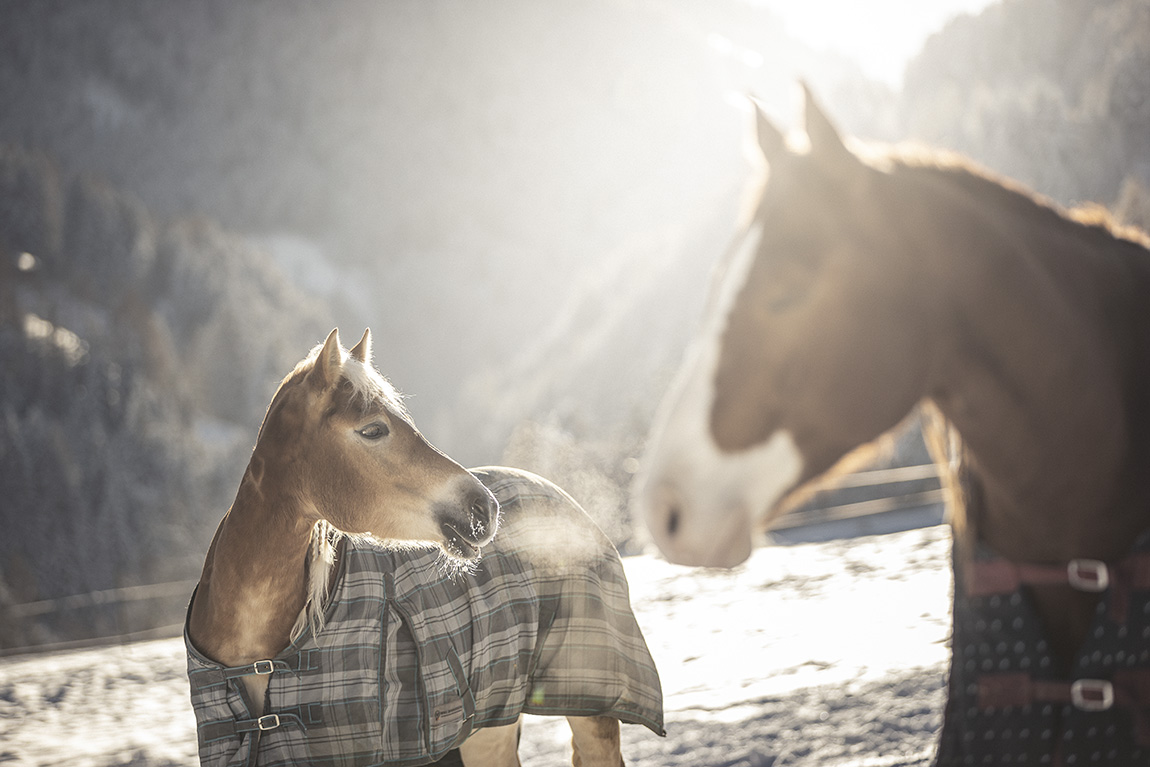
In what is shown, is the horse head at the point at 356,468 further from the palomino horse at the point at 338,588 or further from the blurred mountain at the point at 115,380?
the blurred mountain at the point at 115,380

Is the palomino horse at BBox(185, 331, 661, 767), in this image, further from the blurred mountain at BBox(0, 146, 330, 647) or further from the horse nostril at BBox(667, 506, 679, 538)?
the blurred mountain at BBox(0, 146, 330, 647)

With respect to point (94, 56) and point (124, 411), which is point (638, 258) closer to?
point (124, 411)

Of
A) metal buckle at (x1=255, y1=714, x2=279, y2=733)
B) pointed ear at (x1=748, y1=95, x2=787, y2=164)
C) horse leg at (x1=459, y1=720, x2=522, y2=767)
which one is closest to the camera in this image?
pointed ear at (x1=748, y1=95, x2=787, y2=164)

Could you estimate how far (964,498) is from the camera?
3.42ft

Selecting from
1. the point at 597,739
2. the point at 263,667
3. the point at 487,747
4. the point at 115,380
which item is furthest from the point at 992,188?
the point at 115,380

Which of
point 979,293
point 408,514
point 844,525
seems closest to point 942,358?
point 979,293

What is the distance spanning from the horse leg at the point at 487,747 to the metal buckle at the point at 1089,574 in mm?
1539

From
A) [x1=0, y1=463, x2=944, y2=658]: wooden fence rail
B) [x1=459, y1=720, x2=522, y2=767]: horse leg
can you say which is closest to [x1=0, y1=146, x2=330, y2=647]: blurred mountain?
[x1=0, y1=463, x2=944, y2=658]: wooden fence rail

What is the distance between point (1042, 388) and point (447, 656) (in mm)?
1393

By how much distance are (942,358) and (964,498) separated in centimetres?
27

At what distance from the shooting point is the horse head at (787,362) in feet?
2.51

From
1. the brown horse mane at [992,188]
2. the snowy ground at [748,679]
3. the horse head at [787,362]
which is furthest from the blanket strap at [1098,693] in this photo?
the snowy ground at [748,679]

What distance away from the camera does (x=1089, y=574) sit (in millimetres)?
961

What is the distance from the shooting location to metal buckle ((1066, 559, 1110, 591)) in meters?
0.96
